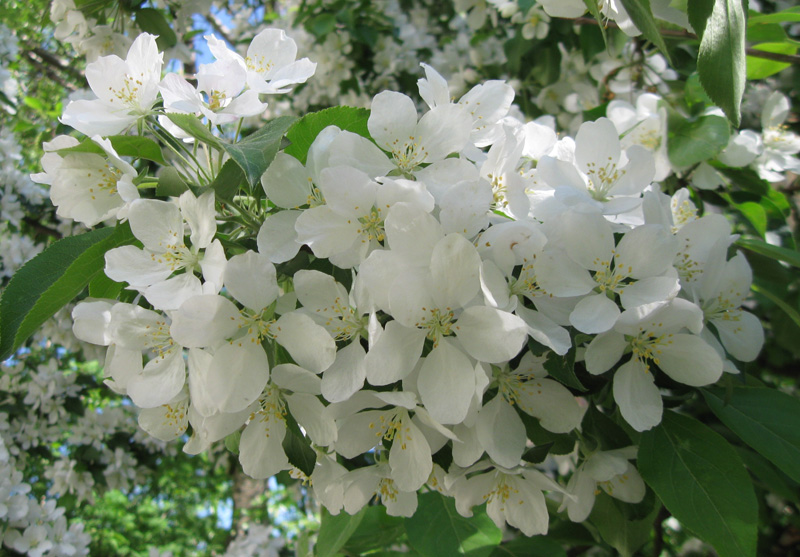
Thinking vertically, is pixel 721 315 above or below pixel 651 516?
above

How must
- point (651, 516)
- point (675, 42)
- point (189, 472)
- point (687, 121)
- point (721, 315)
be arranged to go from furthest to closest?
A: point (189, 472) → point (675, 42) → point (687, 121) → point (651, 516) → point (721, 315)

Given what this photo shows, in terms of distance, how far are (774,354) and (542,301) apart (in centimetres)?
258

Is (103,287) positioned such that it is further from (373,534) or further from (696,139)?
(696,139)

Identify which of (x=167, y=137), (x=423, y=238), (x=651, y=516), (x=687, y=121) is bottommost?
(x=651, y=516)

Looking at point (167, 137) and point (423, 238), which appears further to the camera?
point (167, 137)

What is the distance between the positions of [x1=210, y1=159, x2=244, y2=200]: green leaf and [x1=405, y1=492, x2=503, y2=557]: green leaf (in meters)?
0.75

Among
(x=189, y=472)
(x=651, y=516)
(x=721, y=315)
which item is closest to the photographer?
(x=721, y=315)

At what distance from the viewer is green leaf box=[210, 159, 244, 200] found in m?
0.92

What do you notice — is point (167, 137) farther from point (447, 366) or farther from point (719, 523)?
point (719, 523)

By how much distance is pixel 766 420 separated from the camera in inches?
41.1

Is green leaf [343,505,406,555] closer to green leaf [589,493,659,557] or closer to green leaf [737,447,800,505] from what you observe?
green leaf [589,493,659,557]

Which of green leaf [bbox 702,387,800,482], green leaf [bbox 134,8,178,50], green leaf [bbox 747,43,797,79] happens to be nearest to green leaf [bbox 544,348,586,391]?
green leaf [bbox 702,387,800,482]

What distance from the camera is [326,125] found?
1027mm

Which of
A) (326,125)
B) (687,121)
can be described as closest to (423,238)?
(326,125)
